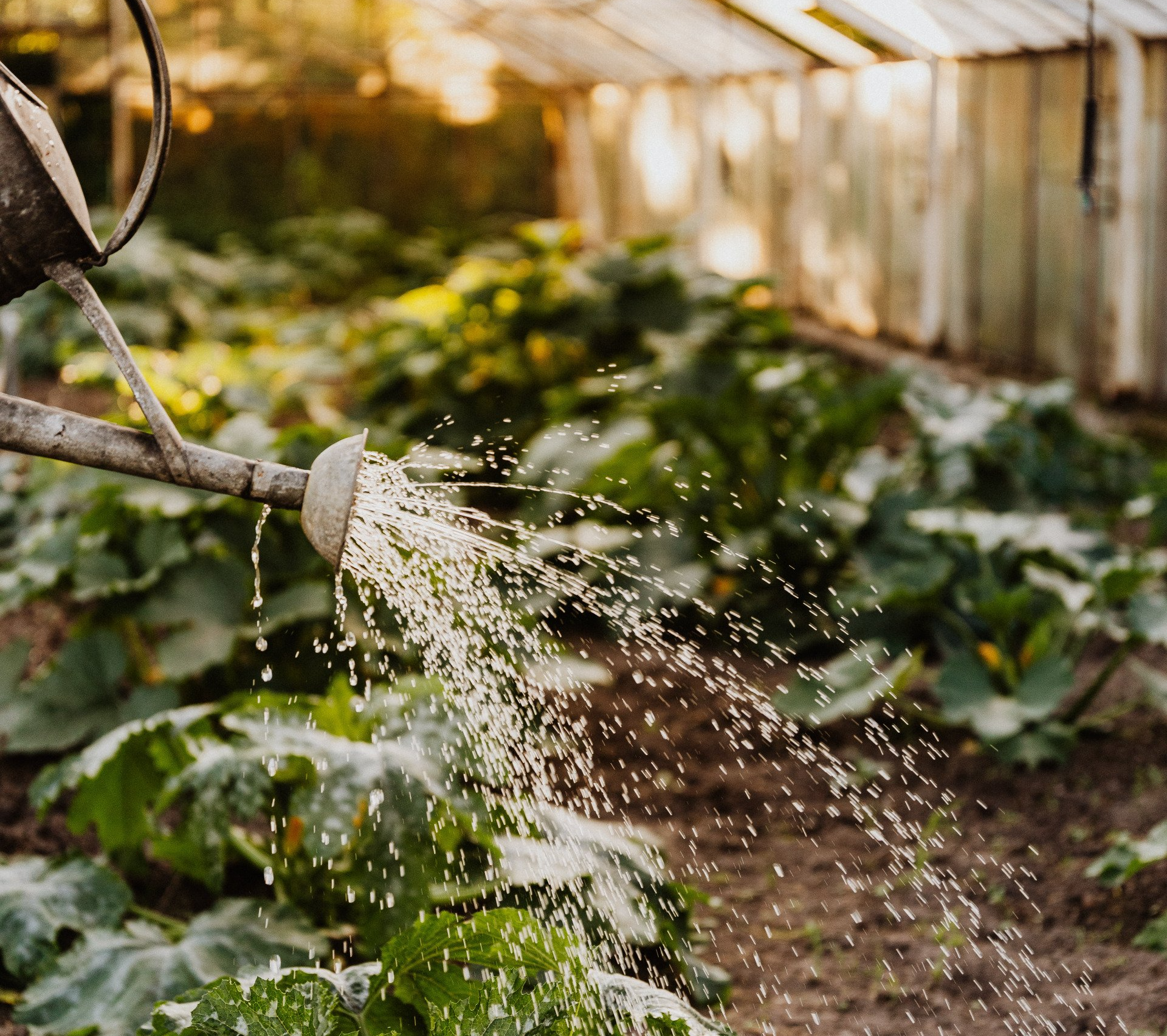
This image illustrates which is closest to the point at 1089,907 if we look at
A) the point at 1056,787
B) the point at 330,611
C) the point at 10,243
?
the point at 1056,787

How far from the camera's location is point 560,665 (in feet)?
9.87

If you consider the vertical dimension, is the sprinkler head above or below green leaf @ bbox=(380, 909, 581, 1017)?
above

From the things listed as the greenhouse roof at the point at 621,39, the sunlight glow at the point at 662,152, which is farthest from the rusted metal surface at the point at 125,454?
the sunlight glow at the point at 662,152

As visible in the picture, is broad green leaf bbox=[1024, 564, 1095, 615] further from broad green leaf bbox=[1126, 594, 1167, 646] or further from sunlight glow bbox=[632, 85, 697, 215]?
sunlight glow bbox=[632, 85, 697, 215]

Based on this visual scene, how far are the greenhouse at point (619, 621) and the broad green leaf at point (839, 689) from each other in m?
0.02

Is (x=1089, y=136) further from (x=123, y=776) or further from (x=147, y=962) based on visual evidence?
(x=147, y=962)

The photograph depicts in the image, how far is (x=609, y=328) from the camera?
606 centimetres

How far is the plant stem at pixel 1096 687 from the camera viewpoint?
3.51 m

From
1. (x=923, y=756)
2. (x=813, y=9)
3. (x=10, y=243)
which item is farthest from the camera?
(x=813, y=9)

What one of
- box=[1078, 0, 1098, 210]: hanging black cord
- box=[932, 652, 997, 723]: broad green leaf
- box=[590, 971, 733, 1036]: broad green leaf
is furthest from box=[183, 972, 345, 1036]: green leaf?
box=[1078, 0, 1098, 210]: hanging black cord

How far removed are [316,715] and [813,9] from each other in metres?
7.80

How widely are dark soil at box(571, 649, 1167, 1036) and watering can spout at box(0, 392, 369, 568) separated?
128cm

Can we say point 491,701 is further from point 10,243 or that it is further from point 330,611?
point 10,243

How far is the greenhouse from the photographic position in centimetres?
210
